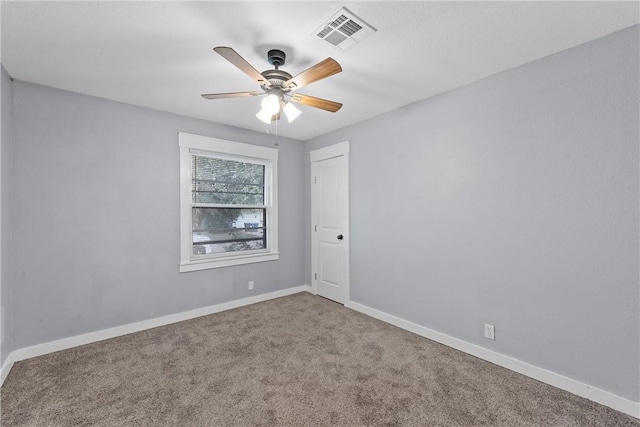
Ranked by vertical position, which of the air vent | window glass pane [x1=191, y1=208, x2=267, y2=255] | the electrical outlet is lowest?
the electrical outlet

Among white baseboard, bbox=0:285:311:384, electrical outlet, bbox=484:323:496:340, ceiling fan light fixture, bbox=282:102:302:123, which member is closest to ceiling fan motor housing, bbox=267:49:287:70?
ceiling fan light fixture, bbox=282:102:302:123

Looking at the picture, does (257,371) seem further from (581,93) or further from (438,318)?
(581,93)

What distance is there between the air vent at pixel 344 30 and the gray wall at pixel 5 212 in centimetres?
257

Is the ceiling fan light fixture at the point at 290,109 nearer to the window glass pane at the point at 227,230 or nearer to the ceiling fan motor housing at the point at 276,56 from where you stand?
the ceiling fan motor housing at the point at 276,56

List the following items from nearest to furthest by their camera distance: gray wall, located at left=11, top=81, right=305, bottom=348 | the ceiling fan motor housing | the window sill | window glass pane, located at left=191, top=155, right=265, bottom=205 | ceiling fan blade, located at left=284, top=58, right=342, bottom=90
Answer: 1. ceiling fan blade, located at left=284, top=58, right=342, bottom=90
2. the ceiling fan motor housing
3. gray wall, located at left=11, top=81, right=305, bottom=348
4. the window sill
5. window glass pane, located at left=191, top=155, right=265, bottom=205

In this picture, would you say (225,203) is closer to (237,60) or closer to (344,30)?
(237,60)

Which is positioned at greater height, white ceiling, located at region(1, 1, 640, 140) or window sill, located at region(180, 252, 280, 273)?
white ceiling, located at region(1, 1, 640, 140)

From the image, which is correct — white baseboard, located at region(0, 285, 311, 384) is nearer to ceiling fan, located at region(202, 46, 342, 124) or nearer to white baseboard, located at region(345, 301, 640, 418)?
white baseboard, located at region(345, 301, 640, 418)

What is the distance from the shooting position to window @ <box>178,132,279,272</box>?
11.4ft

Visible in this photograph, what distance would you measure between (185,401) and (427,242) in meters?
2.49

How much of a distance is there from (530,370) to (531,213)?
4.03ft

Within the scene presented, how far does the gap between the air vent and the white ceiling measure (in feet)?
0.13

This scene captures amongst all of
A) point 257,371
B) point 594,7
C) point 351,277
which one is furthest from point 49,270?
point 594,7

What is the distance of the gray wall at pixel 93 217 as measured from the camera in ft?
8.39
